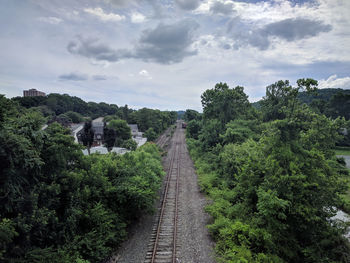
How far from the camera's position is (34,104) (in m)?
82.9

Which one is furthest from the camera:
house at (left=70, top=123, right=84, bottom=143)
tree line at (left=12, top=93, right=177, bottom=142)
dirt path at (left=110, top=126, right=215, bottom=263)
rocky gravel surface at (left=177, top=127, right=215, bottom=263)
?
tree line at (left=12, top=93, right=177, bottom=142)

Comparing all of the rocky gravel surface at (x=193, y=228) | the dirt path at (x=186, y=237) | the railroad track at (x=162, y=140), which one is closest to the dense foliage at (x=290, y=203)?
the rocky gravel surface at (x=193, y=228)

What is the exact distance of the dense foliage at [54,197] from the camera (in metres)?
6.92

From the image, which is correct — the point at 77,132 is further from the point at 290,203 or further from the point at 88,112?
the point at 88,112

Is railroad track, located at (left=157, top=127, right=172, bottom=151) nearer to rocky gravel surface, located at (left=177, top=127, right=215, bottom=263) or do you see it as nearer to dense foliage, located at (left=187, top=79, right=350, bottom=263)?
rocky gravel surface, located at (left=177, top=127, right=215, bottom=263)

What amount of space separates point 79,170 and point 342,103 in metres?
69.5

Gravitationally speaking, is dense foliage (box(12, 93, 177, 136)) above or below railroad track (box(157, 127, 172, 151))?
above

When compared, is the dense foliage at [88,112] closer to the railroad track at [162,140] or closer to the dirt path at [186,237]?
the railroad track at [162,140]

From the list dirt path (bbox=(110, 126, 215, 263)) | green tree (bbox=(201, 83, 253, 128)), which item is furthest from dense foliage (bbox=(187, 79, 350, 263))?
green tree (bbox=(201, 83, 253, 128))

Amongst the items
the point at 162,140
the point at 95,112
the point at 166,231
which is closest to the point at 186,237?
the point at 166,231

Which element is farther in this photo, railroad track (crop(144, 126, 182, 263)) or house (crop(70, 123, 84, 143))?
house (crop(70, 123, 84, 143))

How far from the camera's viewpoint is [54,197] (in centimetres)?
892

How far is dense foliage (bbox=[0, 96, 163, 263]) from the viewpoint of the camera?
6.92 meters

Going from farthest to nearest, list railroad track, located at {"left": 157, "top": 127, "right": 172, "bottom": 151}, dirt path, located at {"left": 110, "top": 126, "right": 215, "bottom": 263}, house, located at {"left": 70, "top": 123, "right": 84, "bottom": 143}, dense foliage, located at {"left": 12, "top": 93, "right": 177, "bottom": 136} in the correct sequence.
Result: dense foliage, located at {"left": 12, "top": 93, "right": 177, "bottom": 136} < railroad track, located at {"left": 157, "top": 127, "right": 172, "bottom": 151} < house, located at {"left": 70, "top": 123, "right": 84, "bottom": 143} < dirt path, located at {"left": 110, "top": 126, "right": 215, "bottom": 263}
